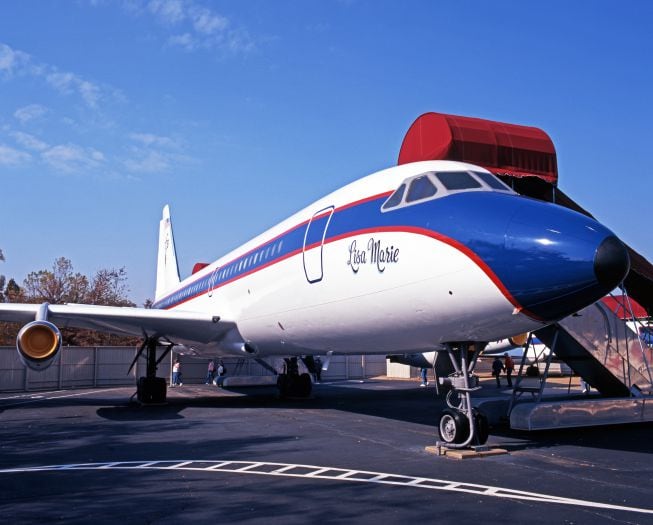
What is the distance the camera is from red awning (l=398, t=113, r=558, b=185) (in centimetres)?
1266

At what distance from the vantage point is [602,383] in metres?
12.8

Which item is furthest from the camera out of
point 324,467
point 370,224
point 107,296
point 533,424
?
point 107,296

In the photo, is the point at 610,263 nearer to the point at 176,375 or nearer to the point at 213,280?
the point at 213,280

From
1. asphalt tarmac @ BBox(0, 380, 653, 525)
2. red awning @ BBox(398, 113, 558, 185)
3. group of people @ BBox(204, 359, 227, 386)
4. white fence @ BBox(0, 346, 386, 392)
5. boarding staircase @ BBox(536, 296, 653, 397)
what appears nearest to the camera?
asphalt tarmac @ BBox(0, 380, 653, 525)

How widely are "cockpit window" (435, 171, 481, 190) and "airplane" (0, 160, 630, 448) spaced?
1 centimetres

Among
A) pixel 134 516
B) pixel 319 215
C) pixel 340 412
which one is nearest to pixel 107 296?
pixel 340 412

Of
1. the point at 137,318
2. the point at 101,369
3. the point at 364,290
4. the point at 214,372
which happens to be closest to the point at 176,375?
the point at 214,372

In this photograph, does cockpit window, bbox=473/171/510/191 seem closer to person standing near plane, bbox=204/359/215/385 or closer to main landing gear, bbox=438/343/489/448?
main landing gear, bbox=438/343/489/448

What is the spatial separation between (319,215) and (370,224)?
2.24 meters

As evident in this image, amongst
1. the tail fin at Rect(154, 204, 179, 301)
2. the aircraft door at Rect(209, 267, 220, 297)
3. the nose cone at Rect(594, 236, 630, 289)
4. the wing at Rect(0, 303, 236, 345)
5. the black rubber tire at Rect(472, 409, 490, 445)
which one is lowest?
the black rubber tire at Rect(472, 409, 490, 445)

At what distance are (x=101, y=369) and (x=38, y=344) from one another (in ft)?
64.4

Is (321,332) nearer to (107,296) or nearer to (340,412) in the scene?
(340,412)

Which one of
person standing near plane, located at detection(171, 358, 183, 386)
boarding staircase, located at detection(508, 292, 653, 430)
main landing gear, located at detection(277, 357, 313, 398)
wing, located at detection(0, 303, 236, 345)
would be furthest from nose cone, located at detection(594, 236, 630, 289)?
person standing near plane, located at detection(171, 358, 183, 386)

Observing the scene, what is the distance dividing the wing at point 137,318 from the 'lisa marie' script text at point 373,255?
250 inches
